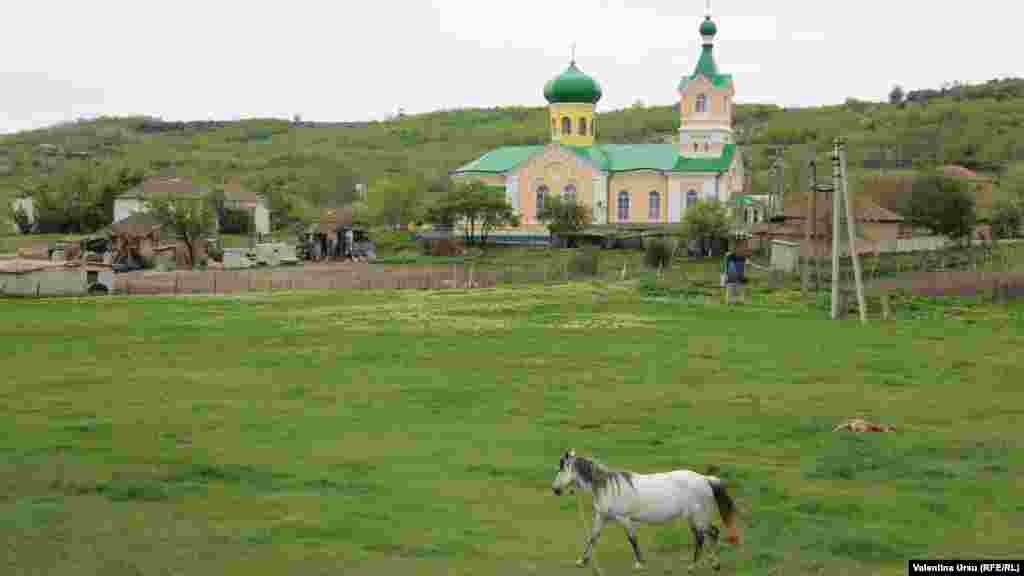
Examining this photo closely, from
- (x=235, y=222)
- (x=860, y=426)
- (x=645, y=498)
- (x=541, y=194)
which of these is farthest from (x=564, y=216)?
(x=645, y=498)

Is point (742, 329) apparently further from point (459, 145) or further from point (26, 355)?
point (459, 145)

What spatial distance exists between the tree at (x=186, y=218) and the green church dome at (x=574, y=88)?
88.0 feet

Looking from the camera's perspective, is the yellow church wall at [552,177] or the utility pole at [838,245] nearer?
the utility pole at [838,245]

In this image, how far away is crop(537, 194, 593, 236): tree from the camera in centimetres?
8388

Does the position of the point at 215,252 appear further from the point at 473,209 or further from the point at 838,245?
the point at 838,245

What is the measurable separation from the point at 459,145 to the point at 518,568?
6683 inches

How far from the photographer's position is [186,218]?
239 feet

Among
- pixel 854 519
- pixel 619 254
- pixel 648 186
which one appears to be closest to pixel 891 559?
pixel 854 519

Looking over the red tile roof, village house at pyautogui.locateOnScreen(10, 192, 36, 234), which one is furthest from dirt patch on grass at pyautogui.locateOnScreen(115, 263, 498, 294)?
village house at pyautogui.locateOnScreen(10, 192, 36, 234)

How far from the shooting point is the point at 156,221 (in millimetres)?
77000

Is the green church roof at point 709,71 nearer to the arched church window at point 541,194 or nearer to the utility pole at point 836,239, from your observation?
the arched church window at point 541,194

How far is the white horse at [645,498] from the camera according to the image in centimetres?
1349

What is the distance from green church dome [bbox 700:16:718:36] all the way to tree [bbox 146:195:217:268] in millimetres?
33441

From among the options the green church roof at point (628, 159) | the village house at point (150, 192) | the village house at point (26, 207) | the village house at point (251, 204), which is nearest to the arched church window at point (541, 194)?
the green church roof at point (628, 159)
